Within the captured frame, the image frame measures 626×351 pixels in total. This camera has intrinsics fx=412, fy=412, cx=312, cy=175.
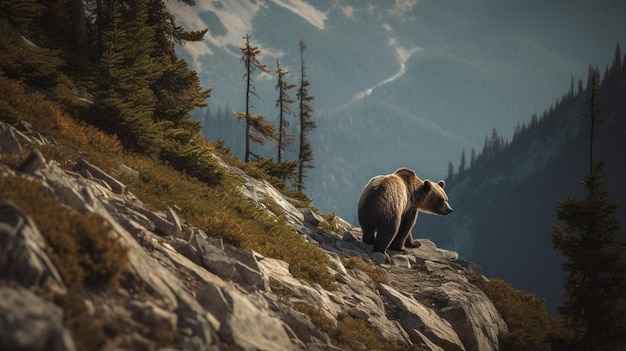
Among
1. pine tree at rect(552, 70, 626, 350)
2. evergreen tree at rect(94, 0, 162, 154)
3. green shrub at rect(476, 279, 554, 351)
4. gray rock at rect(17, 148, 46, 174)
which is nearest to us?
gray rock at rect(17, 148, 46, 174)

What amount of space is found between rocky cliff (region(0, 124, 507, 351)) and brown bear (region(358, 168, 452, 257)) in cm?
333

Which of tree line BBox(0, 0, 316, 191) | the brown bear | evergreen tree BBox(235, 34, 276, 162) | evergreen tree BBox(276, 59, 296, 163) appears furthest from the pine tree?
evergreen tree BBox(276, 59, 296, 163)

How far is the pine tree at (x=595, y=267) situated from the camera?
1444 cm

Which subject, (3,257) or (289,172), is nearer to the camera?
(3,257)

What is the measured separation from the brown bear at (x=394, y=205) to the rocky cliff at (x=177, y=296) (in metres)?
3.33

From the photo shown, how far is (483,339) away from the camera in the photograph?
43.3 feet

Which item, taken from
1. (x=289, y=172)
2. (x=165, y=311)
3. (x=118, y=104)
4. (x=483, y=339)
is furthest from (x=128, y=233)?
(x=289, y=172)

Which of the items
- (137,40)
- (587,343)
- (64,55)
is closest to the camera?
(587,343)

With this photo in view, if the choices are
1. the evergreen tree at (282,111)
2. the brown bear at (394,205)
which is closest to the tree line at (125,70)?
the brown bear at (394,205)

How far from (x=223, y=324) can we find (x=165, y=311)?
947mm

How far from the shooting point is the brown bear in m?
16.9

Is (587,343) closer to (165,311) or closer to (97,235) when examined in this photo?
(165,311)

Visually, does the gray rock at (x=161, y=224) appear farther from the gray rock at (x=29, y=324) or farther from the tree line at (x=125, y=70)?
the tree line at (x=125, y=70)

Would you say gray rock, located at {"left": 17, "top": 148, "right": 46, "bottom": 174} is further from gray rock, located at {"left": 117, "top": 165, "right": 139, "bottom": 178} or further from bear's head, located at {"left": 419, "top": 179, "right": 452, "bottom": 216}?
bear's head, located at {"left": 419, "top": 179, "right": 452, "bottom": 216}
